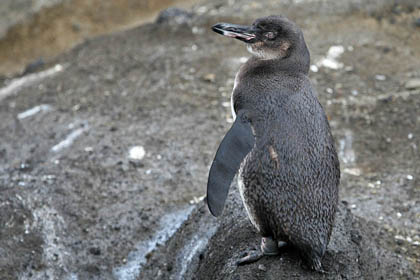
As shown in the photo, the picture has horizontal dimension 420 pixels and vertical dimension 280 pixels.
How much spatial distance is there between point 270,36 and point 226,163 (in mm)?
844

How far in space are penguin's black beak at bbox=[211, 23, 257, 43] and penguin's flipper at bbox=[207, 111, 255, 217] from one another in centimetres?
62

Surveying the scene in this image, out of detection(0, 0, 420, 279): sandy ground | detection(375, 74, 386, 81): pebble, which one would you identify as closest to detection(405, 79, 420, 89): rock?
detection(0, 0, 420, 279): sandy ground

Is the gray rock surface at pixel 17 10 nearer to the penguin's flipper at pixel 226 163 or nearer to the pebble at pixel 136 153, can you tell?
the pebble at pixel 136 153

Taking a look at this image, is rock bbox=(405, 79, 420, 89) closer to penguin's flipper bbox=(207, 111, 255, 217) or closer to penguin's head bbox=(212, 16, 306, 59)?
penguin's head bbox=(212, 16, 306, 59)

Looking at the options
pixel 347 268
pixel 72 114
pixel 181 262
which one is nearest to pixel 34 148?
pixel 72 114

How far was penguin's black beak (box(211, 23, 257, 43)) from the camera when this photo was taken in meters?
3.42

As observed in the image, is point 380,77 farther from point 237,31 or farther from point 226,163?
point 226,163

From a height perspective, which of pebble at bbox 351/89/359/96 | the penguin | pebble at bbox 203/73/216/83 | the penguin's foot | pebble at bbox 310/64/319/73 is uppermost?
the penguin

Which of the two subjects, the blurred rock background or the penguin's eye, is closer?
the penguin's eye

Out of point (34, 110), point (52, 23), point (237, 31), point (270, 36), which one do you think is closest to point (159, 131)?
point (34, 110)

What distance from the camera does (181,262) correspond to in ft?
13.0

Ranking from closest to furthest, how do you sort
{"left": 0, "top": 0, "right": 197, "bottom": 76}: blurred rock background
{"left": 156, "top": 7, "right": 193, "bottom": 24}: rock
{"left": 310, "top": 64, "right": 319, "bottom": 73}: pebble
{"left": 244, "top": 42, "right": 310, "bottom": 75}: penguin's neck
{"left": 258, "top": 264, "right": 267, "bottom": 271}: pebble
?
1. {"left": 258, "top": 264, "right": 267, "bottom": 271}: pebble
2. {"left": 244, "top": 42, "right": 310, "bottom": 75}: penguin's neck
3. {"left": 310, "top": 64, "right": 319, "bottom": 73}: pebble
4. {"left": 156, "top": 7, "right": 193, "bottom": 24}: rock
5. {"left": 0, "top": 0, "right": 197, "bottom": 76}: blurred rock background

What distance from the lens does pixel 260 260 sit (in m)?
3.16

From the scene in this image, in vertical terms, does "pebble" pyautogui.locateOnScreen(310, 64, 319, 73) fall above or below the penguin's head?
below
